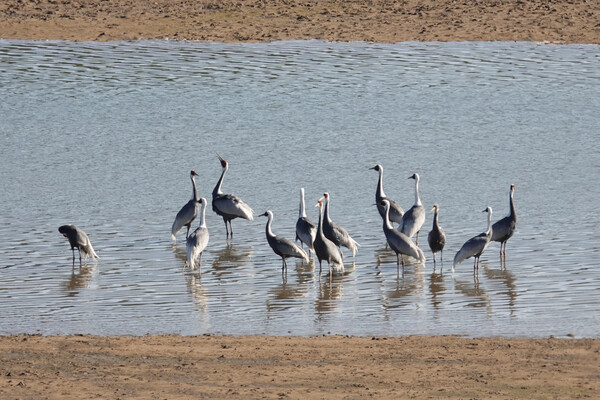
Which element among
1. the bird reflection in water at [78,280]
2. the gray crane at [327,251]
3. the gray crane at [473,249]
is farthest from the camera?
the gray crane at [473,249]

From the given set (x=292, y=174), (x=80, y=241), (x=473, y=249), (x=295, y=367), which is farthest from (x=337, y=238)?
(x=295, y=367)

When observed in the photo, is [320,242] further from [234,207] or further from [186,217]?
[186,217]

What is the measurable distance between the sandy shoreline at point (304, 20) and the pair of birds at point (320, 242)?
17009 millimetres

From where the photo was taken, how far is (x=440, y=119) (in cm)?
2638

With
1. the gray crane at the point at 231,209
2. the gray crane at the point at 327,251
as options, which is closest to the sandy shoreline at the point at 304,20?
the gray crane at the point at 231,209

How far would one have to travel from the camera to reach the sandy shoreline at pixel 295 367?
398 inches

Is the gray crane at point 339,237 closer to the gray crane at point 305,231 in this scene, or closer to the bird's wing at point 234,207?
the gray crane at point 305,231

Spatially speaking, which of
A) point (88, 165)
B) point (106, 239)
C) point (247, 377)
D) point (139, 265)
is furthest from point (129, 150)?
point (247, 377)

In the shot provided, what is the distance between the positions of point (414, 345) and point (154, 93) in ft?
59.9

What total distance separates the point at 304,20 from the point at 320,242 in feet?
64.9

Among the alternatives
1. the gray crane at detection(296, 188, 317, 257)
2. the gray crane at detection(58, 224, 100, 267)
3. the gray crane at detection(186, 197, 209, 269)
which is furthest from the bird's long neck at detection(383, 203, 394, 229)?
the gray crane at detection(58, 224, 100, 267)

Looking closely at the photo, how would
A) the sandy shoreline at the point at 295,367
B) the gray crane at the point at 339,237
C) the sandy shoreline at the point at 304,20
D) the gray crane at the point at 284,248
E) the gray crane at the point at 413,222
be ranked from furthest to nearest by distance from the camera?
1. the sandy shoreline at the point at 304,20
2. the gray crane at the point at 413,222
3. the gray crane at the point at 339,237
4. the gray crane at the point at 284,248
5. the sandy shoreline at the point at 295,367

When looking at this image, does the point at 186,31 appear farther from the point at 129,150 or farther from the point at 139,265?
the point at 139,265

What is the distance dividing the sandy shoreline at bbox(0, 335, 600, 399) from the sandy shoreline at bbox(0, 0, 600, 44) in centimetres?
2235
